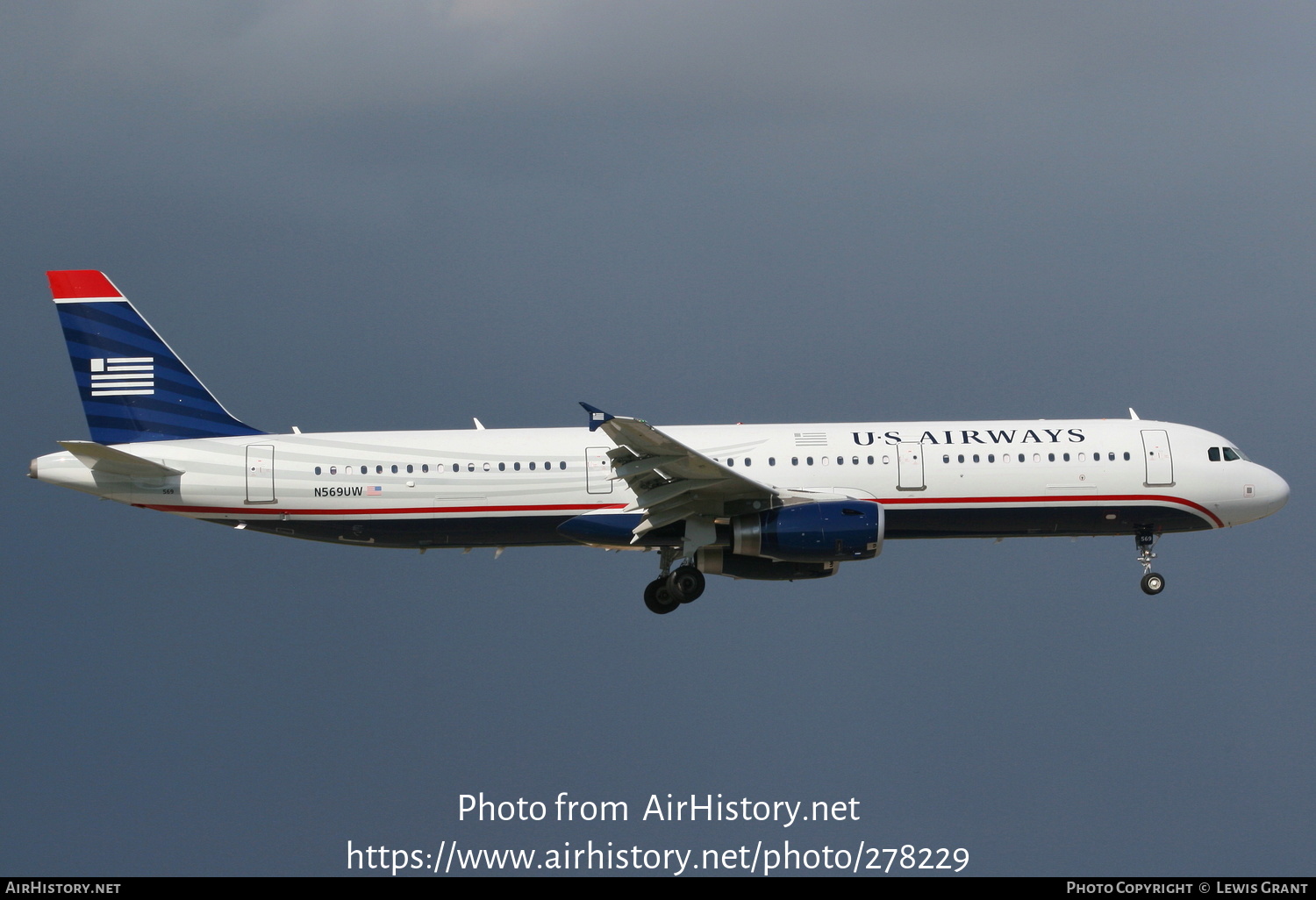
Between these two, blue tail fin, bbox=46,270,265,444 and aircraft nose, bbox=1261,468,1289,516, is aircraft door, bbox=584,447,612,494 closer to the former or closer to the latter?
blue tail fin, bbox=46,270,265,444

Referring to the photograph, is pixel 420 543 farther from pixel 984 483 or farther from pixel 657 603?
pixel 984 483

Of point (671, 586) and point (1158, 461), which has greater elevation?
point (1158, 461)

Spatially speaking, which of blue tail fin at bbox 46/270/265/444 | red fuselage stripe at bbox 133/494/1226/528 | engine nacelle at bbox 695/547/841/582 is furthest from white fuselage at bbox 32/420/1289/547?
engine nacelle at bbox 695/547/841/582

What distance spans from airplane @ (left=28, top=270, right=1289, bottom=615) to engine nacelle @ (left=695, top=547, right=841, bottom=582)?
0.05 m

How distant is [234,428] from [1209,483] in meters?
24.2

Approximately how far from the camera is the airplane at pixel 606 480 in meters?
34.0

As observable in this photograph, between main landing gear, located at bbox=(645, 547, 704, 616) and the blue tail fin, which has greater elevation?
the blue tail fin

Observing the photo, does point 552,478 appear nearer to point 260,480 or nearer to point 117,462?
point 260,480

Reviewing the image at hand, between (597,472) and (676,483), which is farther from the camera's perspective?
(597,472)

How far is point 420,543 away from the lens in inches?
1373

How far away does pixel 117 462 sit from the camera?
110 feet

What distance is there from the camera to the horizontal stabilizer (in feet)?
107

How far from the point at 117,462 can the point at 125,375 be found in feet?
10.1

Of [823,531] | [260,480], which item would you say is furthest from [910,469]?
[260,480]
